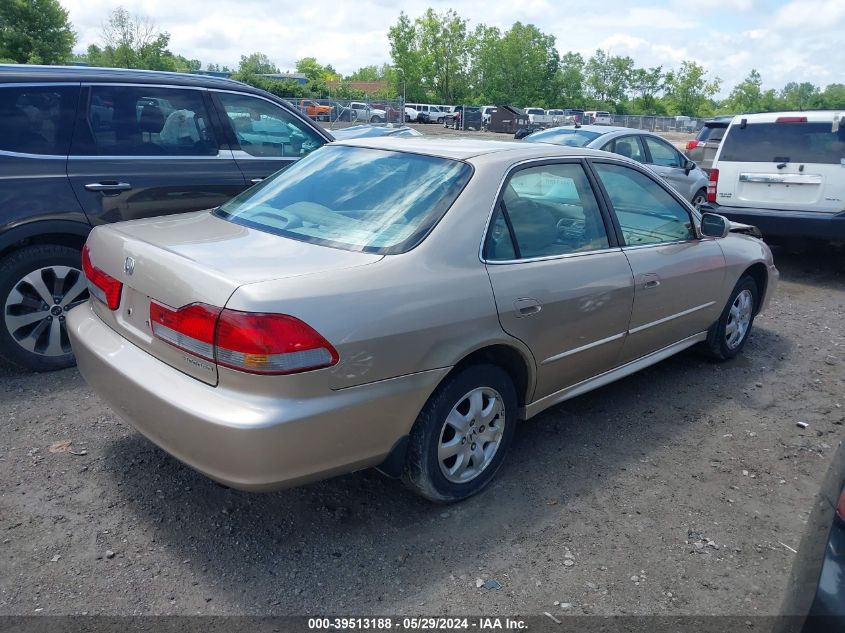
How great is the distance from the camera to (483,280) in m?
3.16

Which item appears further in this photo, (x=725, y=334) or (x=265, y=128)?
(x=265, y=128)

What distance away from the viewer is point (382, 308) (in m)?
2.76

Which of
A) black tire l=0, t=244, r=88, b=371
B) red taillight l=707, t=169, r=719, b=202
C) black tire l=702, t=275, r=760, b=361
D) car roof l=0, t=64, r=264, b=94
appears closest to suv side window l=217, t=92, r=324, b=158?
car roof l=0, t=64, r=264, b=94

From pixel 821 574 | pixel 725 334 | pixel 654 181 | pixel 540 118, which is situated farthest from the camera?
pixel 540 118

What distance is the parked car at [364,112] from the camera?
40438mm

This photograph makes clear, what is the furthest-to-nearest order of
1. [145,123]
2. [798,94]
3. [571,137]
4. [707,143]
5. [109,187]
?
[798,94], [707,143], [571,137], [145,123], [109,187]

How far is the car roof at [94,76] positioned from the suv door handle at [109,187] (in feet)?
2.38

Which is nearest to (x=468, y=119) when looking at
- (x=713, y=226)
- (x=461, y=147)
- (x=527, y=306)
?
(x=713, y=226)

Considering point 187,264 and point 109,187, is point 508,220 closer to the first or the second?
point 187,264

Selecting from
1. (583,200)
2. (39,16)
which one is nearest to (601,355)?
(583,200)

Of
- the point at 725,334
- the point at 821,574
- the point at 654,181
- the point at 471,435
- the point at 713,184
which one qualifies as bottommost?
the point at 725,334

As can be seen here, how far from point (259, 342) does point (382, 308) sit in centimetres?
50

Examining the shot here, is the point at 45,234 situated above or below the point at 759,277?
above

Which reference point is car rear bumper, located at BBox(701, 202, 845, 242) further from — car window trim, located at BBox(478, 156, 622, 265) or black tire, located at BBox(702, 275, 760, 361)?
car window trim, located at BBox(478, 156, 622, 265)
